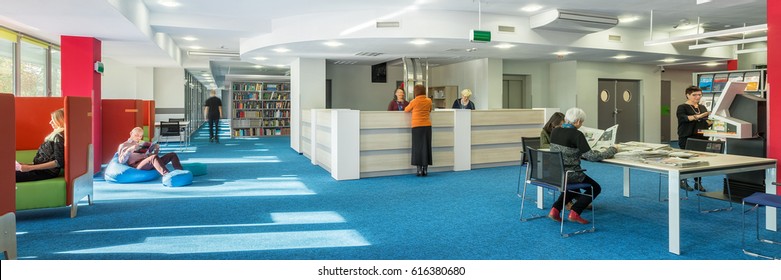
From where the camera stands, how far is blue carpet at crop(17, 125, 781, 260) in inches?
157

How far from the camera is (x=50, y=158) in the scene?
5234mm

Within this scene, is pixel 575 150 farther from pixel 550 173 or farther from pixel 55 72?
pixel 55 72

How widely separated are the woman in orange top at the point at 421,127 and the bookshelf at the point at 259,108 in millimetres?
11155

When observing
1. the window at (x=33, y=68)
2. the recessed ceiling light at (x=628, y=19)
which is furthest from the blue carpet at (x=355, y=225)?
the window at (x=33, y=68)

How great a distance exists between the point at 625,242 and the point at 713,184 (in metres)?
4.26

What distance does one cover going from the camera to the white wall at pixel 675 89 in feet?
50.3

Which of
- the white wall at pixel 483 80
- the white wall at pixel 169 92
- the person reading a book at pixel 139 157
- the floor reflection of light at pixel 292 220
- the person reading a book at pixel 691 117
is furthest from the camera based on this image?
the white wall at pixel 169 92

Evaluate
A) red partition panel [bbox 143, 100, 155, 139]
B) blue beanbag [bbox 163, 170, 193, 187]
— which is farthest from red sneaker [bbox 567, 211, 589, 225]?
red partition panel [bbox 143, 100, 155, 139]

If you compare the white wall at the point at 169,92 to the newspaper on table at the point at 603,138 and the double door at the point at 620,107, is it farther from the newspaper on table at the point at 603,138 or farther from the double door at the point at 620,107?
the newspaper on table at the point at 603,138

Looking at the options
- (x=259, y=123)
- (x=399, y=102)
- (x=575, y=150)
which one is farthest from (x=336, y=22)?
(x=259, y=123)

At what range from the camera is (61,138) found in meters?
5.27

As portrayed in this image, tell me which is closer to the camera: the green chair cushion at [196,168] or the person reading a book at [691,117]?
the person reading a book at [691,117]
